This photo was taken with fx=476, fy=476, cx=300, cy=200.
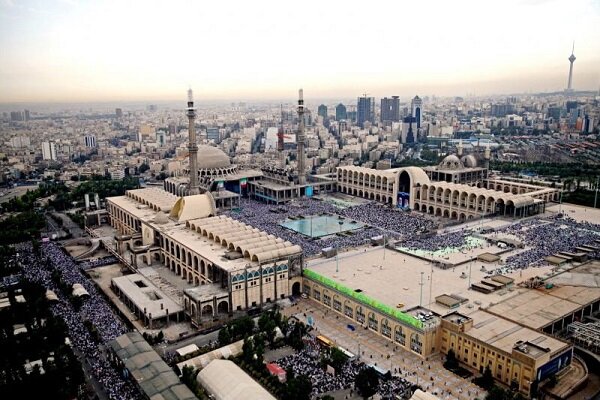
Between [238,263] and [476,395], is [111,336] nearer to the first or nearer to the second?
[238,263]

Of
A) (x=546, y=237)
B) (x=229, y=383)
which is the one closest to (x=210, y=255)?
(x=229, y=383)

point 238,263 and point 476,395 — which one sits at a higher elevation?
point 238,263

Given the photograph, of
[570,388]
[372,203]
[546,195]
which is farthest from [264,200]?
[570,388]

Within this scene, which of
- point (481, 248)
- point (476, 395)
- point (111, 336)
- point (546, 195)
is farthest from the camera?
point (546, 195)

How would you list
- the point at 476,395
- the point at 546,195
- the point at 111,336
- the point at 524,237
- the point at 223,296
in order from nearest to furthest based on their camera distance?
the point at 476,395 → the point at 111,336 → the point at 223,296 → the point at 524,237 → the point at 546,195

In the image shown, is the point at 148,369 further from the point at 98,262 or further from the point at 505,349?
the point at 98,262

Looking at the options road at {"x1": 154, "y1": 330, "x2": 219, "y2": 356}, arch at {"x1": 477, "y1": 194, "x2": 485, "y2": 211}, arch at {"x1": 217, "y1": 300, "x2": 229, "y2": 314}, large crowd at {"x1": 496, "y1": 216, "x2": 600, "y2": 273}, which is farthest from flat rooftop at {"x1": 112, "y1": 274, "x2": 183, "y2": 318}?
arch at {"x1": 477, "y1": 194, "x2": 485, "y2": 211}

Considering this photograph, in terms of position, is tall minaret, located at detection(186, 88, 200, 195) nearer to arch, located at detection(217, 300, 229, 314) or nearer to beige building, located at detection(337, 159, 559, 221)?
beige building, located at detection(337, 159, 559, 221)

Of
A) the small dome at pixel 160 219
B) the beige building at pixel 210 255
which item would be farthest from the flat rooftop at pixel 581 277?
the small dome at pixel 160 219
